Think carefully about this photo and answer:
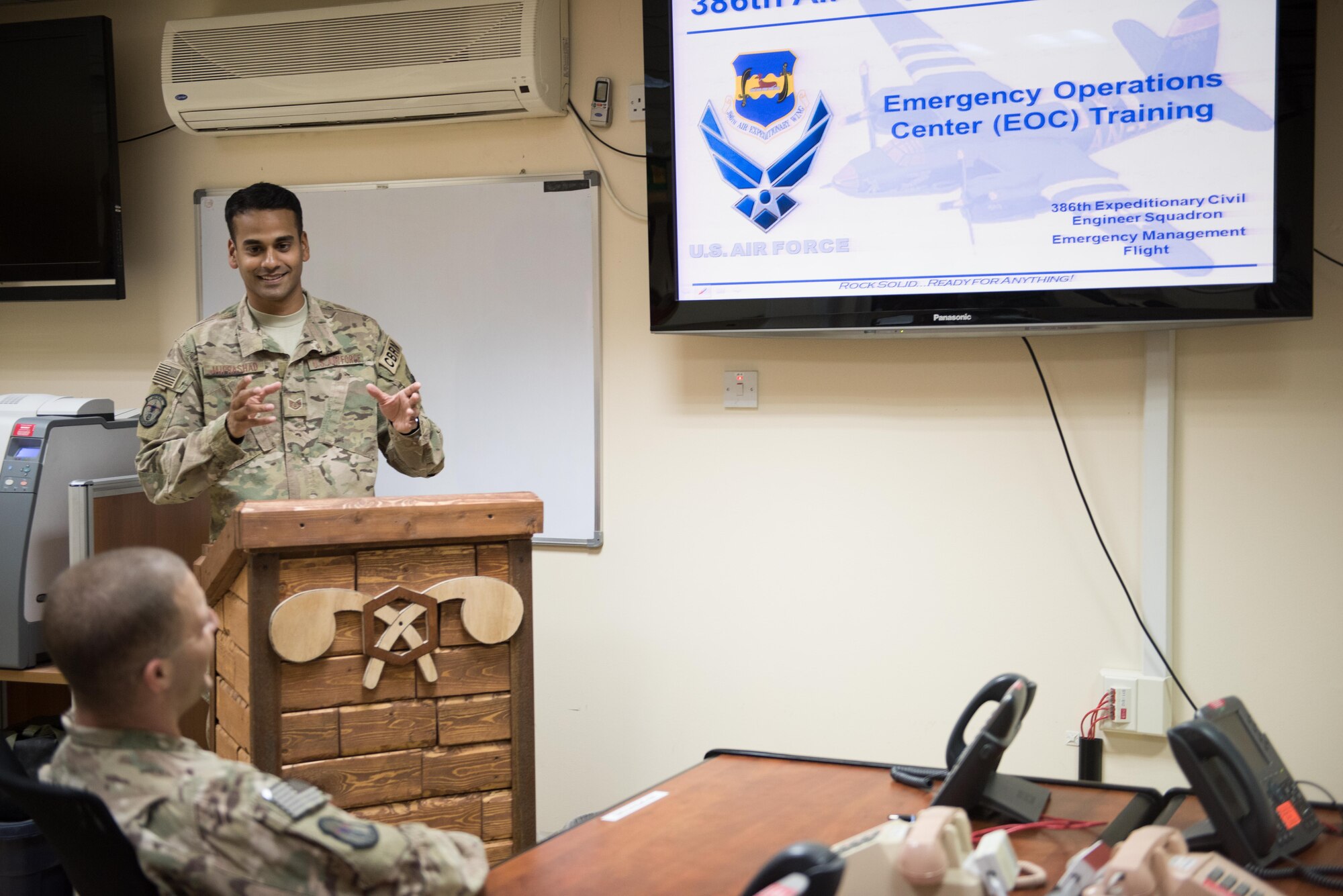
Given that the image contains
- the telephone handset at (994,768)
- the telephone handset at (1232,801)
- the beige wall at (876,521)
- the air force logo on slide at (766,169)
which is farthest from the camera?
the air force logo on slide at (766,169)

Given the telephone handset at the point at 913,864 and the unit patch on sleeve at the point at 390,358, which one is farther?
the unit patch on sleeve at the point at 390,358

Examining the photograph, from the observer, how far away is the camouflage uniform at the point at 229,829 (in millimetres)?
1177

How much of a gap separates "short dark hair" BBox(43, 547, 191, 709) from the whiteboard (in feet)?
6.56

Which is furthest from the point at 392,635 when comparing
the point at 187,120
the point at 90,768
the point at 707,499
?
the point at 187,120

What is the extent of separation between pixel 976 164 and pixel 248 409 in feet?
5.69

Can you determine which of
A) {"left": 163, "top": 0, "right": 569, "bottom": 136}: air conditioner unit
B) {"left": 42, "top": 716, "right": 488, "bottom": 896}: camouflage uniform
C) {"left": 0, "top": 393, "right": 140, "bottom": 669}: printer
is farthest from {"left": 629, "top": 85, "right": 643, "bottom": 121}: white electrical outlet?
{"left": 42, "top": 716, "right": 488, "bottom": 896}: camouflage uniform

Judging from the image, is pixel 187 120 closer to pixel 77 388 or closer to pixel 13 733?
pixel 77 388

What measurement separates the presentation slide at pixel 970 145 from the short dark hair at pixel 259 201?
965 millimetres

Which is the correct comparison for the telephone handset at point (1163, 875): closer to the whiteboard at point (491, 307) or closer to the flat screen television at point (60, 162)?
the whiteboard at point (491, 307)

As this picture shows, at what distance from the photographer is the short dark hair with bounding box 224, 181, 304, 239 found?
8.36 feet

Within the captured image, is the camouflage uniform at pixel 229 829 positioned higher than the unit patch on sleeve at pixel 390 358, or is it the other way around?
the unit patch on sleeve at pixel 390 358

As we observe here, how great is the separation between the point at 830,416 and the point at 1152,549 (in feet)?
2.85

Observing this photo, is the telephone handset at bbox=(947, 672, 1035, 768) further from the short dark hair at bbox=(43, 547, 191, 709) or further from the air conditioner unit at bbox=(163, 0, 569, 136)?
the air conditioner unit at bbox=(163, 0, 569, 136)

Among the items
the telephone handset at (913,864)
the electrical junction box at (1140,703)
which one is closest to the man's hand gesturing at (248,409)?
the telephone handset at (913,864)
